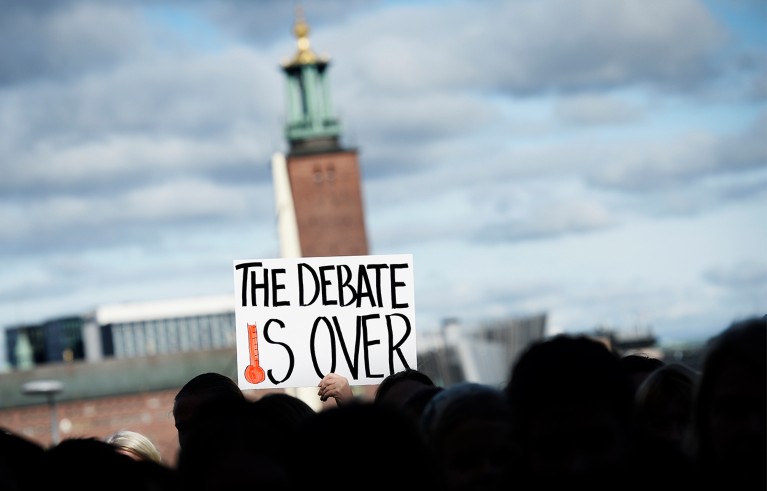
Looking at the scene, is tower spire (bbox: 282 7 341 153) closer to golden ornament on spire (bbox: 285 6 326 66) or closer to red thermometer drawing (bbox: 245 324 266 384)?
golden ornament on spire (bbox: 285 6 326 66)

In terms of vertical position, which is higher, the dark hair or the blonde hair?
the dark hair

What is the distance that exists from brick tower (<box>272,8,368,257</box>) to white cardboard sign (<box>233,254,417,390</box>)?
76.1 meters

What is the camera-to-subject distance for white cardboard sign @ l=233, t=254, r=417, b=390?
29.6 ft

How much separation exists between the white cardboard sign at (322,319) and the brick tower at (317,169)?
76099mm

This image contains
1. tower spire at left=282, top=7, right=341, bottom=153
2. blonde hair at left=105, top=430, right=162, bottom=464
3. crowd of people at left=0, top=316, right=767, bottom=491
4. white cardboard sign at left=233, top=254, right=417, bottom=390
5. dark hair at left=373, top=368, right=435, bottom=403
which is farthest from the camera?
tower spire at left=282, top=7, right=341, bottom=153

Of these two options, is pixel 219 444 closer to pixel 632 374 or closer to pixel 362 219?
pixel 632 374

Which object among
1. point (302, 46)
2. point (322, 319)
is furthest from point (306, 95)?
point (322, 319)

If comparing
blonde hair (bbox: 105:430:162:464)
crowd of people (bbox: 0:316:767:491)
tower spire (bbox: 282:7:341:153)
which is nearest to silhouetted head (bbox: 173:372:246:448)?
blonde hair (bbox: 105:430:162:464)

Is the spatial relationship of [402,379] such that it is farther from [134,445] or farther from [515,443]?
[515,443]

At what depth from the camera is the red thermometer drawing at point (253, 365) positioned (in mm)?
9023

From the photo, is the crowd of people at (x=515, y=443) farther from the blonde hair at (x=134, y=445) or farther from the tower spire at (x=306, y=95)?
the tower spire at (x=306, y=95)

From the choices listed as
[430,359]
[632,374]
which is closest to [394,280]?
[632,374]

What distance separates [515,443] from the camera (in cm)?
423

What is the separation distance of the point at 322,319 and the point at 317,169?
7949cm
